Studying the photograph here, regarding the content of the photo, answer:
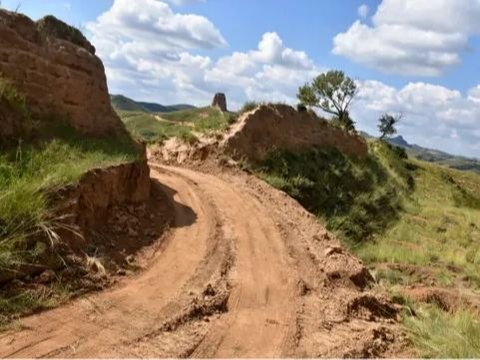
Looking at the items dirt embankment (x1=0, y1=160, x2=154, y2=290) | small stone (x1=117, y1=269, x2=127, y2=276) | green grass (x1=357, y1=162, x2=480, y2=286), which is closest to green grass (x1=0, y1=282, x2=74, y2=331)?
dirt embankment (x1=0, y1=160, x2=154, y2=290)

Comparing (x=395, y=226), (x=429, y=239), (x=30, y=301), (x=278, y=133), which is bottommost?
(x=429, y=239)

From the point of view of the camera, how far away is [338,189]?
19.2 m

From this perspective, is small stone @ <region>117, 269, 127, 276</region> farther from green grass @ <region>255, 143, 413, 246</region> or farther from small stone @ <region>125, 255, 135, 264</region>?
green grass @ <region>255, 143, 413, 246</region>

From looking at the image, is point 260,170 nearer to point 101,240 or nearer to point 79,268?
point 101,240

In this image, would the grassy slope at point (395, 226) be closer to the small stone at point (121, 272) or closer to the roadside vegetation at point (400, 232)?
the roadside vegetation at point (400, 232)

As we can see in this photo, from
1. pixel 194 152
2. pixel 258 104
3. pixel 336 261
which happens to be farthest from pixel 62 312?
pixel 258 104

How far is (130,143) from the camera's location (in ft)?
37.4

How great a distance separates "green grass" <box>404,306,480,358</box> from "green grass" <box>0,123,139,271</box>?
4.91m

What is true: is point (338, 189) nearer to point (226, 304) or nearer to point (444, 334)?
point (444, 334)

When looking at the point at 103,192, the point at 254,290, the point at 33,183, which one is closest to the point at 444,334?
the point at 254,290

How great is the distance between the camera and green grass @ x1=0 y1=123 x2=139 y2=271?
20.2ft

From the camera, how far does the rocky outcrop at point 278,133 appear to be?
17.4m

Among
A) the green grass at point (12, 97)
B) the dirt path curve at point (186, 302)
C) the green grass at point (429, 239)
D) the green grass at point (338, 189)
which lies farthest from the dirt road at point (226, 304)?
the green grass at point (338, 189)

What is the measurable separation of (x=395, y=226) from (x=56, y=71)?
43.0 feet
